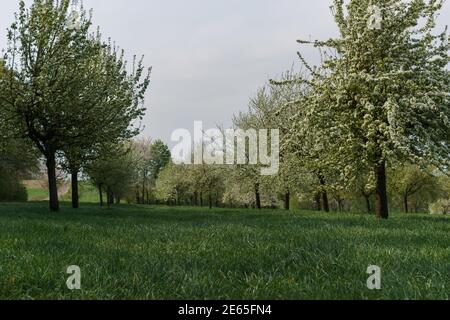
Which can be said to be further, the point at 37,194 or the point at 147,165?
the point at 37,194

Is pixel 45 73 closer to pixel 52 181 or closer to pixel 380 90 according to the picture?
pixel 52 181

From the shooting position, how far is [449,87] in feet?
53.0

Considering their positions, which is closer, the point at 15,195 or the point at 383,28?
the point at 383,28

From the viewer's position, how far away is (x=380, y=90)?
1608 centimetres

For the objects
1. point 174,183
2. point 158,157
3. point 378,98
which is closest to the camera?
point 378,98

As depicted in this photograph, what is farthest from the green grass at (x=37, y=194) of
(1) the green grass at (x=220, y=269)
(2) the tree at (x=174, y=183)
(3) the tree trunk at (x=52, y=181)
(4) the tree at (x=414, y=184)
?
(1) the green grass at (x=220, y=269)

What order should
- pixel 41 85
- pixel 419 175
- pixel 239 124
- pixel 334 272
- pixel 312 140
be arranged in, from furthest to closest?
pixel 419 175
pixel 239 124
pixel 41 85
pixel 312 140
pixel 334 272

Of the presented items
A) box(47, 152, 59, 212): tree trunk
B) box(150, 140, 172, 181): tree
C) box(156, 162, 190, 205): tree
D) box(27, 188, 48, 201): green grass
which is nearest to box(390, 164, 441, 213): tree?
box(156, 162, 190, 205): tree

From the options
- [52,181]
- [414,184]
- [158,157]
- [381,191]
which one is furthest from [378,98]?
[158,157]

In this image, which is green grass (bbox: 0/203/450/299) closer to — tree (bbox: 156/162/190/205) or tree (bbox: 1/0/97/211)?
tree (bbox: 1/0/97/211)

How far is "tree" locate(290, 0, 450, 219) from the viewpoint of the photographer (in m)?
15.5

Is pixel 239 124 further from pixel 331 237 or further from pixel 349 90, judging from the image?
pixel 331 237

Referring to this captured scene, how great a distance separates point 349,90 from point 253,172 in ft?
84.1
